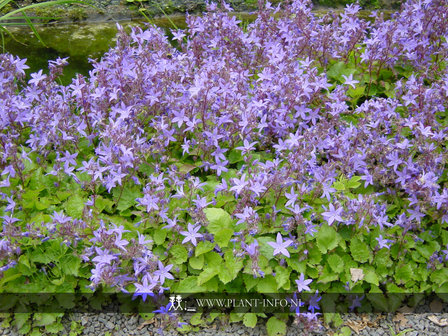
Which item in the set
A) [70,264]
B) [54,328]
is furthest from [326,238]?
[54,328]

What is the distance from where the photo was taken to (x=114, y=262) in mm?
3062

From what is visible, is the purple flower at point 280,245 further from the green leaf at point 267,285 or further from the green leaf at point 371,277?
the green leaf at point 371,277

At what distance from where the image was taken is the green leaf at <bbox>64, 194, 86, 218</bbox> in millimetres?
3352

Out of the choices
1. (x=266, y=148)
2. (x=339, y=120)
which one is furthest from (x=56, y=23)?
(x=339, y=120)

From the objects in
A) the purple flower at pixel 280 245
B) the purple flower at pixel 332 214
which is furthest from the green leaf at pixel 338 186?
the purple flower at pixel 280 245

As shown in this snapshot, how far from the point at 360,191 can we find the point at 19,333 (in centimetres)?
260

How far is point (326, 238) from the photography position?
10.7 feet

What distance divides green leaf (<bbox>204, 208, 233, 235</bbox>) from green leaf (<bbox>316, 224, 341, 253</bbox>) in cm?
61

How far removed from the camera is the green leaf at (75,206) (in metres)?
3.35

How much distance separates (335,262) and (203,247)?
3.00ft

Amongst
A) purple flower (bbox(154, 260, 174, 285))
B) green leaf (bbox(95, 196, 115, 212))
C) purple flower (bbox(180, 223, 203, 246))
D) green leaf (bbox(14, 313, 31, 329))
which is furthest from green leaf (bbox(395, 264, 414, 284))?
green leaf (bbox(14, 313, 31, 329))

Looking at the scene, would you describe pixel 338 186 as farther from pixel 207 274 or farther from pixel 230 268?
pixel 207 274

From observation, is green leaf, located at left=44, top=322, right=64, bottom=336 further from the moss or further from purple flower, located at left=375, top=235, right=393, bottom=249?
the moss

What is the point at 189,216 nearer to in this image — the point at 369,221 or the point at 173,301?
the point at 173,301
